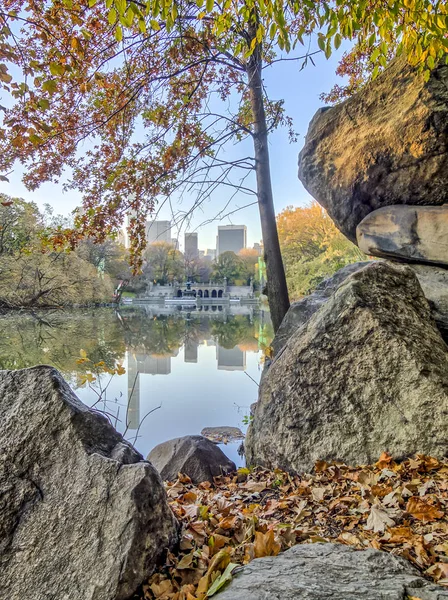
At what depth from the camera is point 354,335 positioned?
344cm

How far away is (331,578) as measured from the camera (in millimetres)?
1562

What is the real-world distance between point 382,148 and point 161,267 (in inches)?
2179

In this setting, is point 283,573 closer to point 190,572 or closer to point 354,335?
point 190,572

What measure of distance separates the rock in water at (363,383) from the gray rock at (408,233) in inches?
51.2

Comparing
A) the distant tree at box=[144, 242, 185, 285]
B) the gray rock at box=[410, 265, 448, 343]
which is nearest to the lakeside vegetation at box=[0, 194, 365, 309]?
the gray rock at box=[410, 265, 448, 343]

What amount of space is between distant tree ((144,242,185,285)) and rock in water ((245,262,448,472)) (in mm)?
51980

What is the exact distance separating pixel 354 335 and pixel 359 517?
60.6 inches

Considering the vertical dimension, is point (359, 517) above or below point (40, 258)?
below

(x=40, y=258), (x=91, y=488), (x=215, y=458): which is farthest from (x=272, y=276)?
(x=40, y=258)

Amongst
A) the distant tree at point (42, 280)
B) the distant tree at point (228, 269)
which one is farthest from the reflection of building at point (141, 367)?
the distant tree at point (228, 269)

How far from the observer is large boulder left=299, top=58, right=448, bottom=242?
483 cm

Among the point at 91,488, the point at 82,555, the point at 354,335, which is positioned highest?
the point at 354,335

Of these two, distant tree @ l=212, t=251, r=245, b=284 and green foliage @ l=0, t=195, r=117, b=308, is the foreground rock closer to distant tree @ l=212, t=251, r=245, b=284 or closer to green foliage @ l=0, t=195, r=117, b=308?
green foliage @ l=0, t=195, r=117, b=308

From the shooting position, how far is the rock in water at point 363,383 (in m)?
3.12
